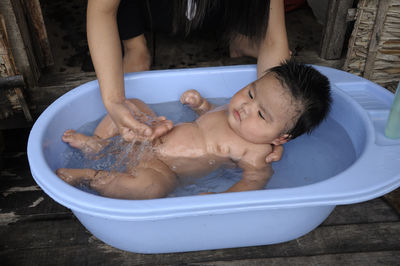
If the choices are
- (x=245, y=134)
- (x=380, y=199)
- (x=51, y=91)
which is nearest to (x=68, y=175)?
(x=245, y=134)

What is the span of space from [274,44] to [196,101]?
42 centimetres

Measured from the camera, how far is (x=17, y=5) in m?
1.73

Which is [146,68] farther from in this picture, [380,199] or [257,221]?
[380,199]

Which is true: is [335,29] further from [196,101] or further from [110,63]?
[110,63]

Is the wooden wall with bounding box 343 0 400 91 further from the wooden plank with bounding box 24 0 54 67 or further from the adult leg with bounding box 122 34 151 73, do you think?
the wooden plank with bounding box 24 0 54 67

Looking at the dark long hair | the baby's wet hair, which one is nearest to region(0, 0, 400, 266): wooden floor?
the baby's wet hair

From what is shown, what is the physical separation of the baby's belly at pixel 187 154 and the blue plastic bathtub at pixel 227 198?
30 cm

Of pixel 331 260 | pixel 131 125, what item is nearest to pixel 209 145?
pixel 131 125

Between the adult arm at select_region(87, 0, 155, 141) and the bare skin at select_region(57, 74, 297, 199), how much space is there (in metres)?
0.11

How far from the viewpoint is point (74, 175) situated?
4.27 feet

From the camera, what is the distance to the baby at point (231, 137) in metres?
1.31

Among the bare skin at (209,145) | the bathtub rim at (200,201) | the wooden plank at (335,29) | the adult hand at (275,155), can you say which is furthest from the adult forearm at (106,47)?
the wooden plank at (335,29)

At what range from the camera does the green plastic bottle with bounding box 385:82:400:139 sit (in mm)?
1223

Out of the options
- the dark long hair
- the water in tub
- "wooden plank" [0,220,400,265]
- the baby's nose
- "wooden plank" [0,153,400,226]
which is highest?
the dark long hair
